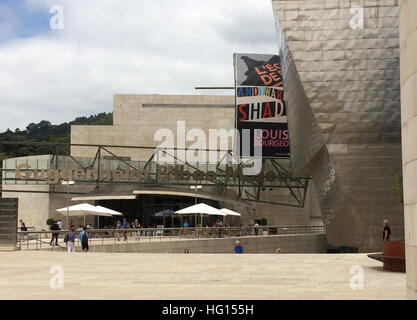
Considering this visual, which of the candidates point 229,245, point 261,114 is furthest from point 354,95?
point 261,114

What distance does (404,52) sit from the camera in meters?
7.05

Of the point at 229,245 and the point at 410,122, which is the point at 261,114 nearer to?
the point at 229,245

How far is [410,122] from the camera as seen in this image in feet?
22.1

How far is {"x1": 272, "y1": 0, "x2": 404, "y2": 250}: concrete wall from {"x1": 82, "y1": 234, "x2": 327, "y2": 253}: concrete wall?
302 inches

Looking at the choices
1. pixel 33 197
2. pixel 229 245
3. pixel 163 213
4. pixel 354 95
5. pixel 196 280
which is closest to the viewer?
pixel 196 280

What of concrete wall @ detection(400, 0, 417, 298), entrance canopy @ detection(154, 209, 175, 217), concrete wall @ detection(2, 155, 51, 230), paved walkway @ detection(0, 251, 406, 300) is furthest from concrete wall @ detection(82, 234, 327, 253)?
concrete wall @ detection(400, 0, 417, 298)

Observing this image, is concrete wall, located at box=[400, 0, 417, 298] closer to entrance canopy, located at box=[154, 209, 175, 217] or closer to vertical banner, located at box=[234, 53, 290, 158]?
vertical banner, located at box=[234, 53, 290, 158]

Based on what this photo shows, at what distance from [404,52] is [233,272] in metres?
8.06

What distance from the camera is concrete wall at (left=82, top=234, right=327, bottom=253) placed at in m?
28.6

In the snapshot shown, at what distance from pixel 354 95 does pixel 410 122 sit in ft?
72.8

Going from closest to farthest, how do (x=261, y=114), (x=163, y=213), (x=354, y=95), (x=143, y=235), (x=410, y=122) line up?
(x=410, y=122), (x=354, y=95), (x=143, y=235), (x=261, y=114), (x=163, y=213)

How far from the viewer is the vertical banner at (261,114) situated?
4475cm
